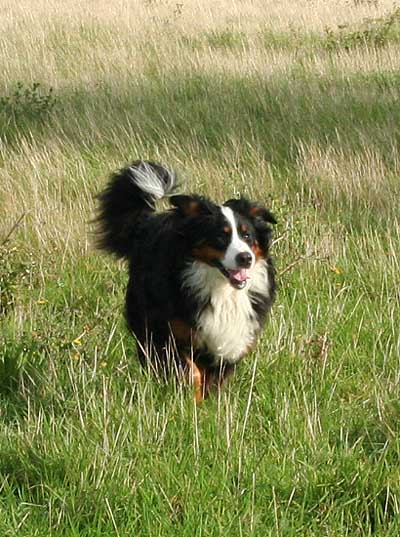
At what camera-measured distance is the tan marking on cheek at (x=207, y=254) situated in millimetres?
3635

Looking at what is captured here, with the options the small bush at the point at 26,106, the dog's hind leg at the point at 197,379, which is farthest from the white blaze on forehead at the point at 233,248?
the small bush at the point at 26,106

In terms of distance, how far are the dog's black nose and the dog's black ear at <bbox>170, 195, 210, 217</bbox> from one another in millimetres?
303

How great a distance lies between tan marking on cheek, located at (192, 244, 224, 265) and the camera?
3.63 meters

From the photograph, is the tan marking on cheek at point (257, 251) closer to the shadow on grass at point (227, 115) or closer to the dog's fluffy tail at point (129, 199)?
the dog's fluffy tail at point (129, 199)

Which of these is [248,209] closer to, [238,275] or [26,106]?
[238,275]

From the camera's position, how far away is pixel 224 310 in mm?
3783

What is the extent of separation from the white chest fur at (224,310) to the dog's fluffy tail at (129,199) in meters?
0.66

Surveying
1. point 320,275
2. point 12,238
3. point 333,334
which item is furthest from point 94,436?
point 12,238

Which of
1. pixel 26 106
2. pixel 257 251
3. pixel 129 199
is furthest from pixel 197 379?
pixel 26 106

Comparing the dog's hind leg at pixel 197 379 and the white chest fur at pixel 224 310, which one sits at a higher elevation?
the white chest fur at pixel 224 310

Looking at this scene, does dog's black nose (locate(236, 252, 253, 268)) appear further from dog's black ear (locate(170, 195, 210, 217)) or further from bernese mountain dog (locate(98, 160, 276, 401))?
dog's black ear (locate(170, 195, 210, 217))

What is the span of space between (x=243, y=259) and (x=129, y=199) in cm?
105

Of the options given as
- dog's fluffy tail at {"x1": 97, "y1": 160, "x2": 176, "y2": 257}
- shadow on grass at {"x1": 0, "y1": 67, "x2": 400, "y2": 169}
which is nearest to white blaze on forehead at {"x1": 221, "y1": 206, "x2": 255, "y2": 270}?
dog's fluffy tail at {"x1": 97, "y1": 160, "x2": 176, "y2": 257}

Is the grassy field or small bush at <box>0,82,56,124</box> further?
small bush at <box>0,82,56,124</box>
